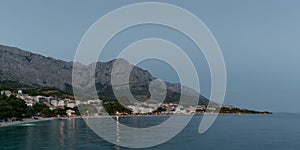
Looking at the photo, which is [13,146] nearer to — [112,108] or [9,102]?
[9,102]

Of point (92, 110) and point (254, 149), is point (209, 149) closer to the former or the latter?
point (254, 149)

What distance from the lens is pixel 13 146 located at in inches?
1822

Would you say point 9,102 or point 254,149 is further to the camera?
point 9,102

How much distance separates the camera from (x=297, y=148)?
50.4m

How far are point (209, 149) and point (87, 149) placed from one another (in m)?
17.0

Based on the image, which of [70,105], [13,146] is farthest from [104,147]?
[70,105]

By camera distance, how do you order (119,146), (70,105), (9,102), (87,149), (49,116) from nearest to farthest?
1. (87,149)
2. (119,146)
3. (9,102)
4. (49,116)
5. (70,105)

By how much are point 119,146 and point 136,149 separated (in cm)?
371

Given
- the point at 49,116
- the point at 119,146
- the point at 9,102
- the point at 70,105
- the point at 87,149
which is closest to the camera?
the point at 87,149

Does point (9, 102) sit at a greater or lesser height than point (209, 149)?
greater

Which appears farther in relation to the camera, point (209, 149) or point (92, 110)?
point (92, 110)

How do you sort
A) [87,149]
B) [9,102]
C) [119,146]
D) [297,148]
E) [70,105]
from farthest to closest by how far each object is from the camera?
[70,105]
[9,102]
[297,148]
[119,146]
[87,149]

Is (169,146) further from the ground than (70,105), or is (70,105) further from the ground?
(70,105)

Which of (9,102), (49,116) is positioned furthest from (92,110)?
(9,102)
